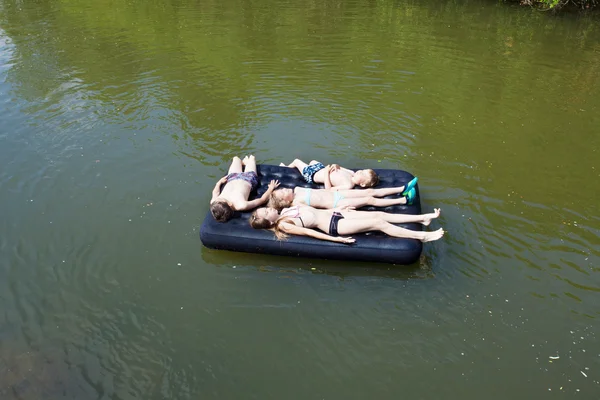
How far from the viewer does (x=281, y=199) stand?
7328mm

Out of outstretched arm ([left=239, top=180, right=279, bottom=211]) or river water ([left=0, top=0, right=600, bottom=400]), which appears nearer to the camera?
river water ([left=0, top=0, right=600, bottom=400])

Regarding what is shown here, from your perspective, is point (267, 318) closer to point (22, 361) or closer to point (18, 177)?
point (22, 361)

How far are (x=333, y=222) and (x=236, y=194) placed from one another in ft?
5.47

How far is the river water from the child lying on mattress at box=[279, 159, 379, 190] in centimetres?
125

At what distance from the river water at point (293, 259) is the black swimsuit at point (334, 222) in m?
0.47

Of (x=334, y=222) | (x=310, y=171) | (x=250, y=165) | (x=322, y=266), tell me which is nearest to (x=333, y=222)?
(x=334, y=222)

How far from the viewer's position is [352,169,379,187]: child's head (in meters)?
7.62

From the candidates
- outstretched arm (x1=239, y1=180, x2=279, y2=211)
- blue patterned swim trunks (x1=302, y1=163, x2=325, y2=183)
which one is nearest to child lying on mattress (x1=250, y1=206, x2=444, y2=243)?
outstretched arm (x1=239, y1=180, x2=279, y2=211)

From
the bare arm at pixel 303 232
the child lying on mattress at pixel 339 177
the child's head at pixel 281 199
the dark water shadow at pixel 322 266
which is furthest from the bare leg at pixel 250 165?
the bare arm at pixel 303 232

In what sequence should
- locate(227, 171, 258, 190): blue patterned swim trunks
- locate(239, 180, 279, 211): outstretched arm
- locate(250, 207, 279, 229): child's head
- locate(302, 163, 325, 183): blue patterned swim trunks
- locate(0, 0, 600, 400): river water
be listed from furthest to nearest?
locate(302, 163, 325, 183): blue patterned swim trunks
locate(227, 171, 258, 190): blue patterned swim trunks
locate(239, 180, 279, 211): outstretched arm
locate(250, 207, 279, 229): child's head
locate(0, 0, 600, 400): river water

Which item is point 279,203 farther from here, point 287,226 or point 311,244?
point 311,244

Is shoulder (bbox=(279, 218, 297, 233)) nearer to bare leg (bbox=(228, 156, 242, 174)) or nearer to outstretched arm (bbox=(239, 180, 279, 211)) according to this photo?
outstretched arm (bbox=(239, 180, 279, 211))

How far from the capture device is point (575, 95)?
11992 mm

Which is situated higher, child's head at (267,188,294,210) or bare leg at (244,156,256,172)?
bare leg at (244,156,256,172)
